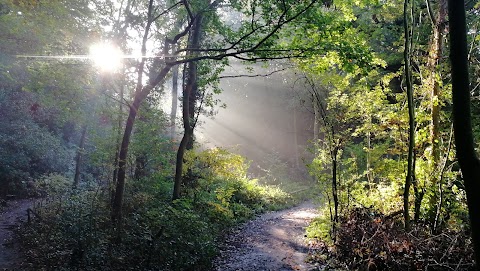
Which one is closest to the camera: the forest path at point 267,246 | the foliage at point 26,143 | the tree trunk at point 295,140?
the forest path at point 267,246

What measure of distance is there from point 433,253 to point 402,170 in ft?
10.3

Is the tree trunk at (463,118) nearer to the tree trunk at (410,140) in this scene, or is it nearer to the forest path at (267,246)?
the tree trunk at (410,140)

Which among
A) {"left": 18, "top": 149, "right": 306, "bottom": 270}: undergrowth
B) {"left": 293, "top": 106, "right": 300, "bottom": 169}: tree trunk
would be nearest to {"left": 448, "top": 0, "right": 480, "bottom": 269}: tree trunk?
{"left": 18, "top": 149, "right": 306, "bottom": 270}: undergrowth

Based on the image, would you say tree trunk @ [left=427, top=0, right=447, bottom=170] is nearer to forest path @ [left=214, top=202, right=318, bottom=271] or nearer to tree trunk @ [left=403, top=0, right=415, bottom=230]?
tree trunk @ [left=403, top=0, right=415, bottom=230]

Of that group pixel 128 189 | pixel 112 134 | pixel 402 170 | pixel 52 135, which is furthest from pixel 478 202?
pixel 52 135

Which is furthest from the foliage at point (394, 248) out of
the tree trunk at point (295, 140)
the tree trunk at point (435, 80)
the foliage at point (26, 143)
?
the tree trunk at point (295, 140)

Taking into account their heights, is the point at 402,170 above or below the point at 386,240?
above

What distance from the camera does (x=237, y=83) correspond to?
3934 centimetres

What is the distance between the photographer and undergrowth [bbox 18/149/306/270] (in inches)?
288

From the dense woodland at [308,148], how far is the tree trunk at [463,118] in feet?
0.04

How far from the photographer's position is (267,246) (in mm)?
10453

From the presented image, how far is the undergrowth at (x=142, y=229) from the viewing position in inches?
288

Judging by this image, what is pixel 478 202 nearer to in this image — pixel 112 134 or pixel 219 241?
pixel 219 241

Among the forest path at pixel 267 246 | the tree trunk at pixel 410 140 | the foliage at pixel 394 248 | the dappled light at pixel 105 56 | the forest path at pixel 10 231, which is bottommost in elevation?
the forest path at pixel 267 246
